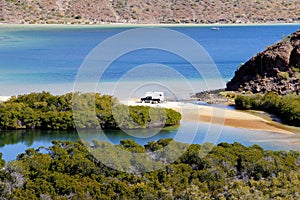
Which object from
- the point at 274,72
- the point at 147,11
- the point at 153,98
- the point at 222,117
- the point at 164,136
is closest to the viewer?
the point at 164,136

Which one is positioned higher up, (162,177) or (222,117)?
(222,117)

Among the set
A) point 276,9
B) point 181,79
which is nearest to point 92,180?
point 181,79

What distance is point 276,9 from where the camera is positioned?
141000 millimetres

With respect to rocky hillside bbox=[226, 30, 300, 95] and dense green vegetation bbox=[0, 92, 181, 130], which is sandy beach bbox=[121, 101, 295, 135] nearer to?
dense green vegetation bbox=[0, 92, 181, 130]

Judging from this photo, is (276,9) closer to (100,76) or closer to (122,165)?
(100,76)

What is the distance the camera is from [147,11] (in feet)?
431

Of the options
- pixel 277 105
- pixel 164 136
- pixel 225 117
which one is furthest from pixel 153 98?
pixel 164 136

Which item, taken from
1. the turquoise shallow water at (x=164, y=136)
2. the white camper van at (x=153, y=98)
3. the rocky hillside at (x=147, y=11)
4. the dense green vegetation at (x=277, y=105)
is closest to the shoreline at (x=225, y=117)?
the white camper van at (x=153, y=98)

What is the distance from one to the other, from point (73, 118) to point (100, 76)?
22.9m

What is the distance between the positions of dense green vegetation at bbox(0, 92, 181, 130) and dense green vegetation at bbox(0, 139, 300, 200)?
8.82 meters

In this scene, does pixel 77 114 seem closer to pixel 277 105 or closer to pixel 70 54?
pixel 277 105

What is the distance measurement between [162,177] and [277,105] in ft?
60.2

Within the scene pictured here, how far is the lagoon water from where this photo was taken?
31.8 meters

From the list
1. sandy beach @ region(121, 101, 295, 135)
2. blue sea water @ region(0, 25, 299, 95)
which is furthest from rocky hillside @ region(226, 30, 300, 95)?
sandy beach @ region(121, 101, 295, 135)
